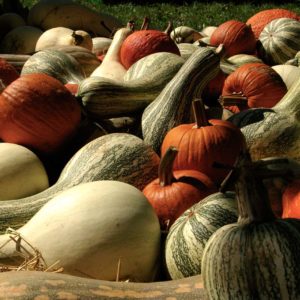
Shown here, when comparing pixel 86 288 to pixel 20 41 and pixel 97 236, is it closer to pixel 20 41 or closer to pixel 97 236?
pixel 97 236

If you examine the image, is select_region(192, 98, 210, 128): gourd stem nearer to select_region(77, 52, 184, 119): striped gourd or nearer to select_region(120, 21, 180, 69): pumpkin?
select_region(77, 52, 184, 119): striped gourd

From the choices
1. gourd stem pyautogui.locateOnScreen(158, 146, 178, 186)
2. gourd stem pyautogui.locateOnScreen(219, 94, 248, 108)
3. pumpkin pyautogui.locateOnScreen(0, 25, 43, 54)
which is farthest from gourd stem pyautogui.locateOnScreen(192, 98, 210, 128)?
pumpkin pyautogui.locateOnScreen(0, 25, 43, 54)

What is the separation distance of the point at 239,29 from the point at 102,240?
9.43 ft

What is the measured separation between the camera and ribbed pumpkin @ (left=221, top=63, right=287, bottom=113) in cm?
322

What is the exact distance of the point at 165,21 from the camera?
10.2m

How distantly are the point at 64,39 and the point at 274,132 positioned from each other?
254cm

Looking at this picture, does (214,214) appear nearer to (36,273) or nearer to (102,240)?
(102,240)

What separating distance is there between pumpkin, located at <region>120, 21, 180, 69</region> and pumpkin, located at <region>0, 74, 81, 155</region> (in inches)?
33.1

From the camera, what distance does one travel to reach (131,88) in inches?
122

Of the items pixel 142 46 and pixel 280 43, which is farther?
pixel 280 43

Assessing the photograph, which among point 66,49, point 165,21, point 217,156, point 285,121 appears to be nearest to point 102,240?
point 217,156

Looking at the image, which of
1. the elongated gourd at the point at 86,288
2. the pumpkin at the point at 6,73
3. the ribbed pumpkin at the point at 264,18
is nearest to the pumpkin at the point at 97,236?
the elongated gourd at the point at 86,288

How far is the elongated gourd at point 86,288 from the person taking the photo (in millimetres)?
1649

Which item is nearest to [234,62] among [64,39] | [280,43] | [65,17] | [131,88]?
[280,43]
